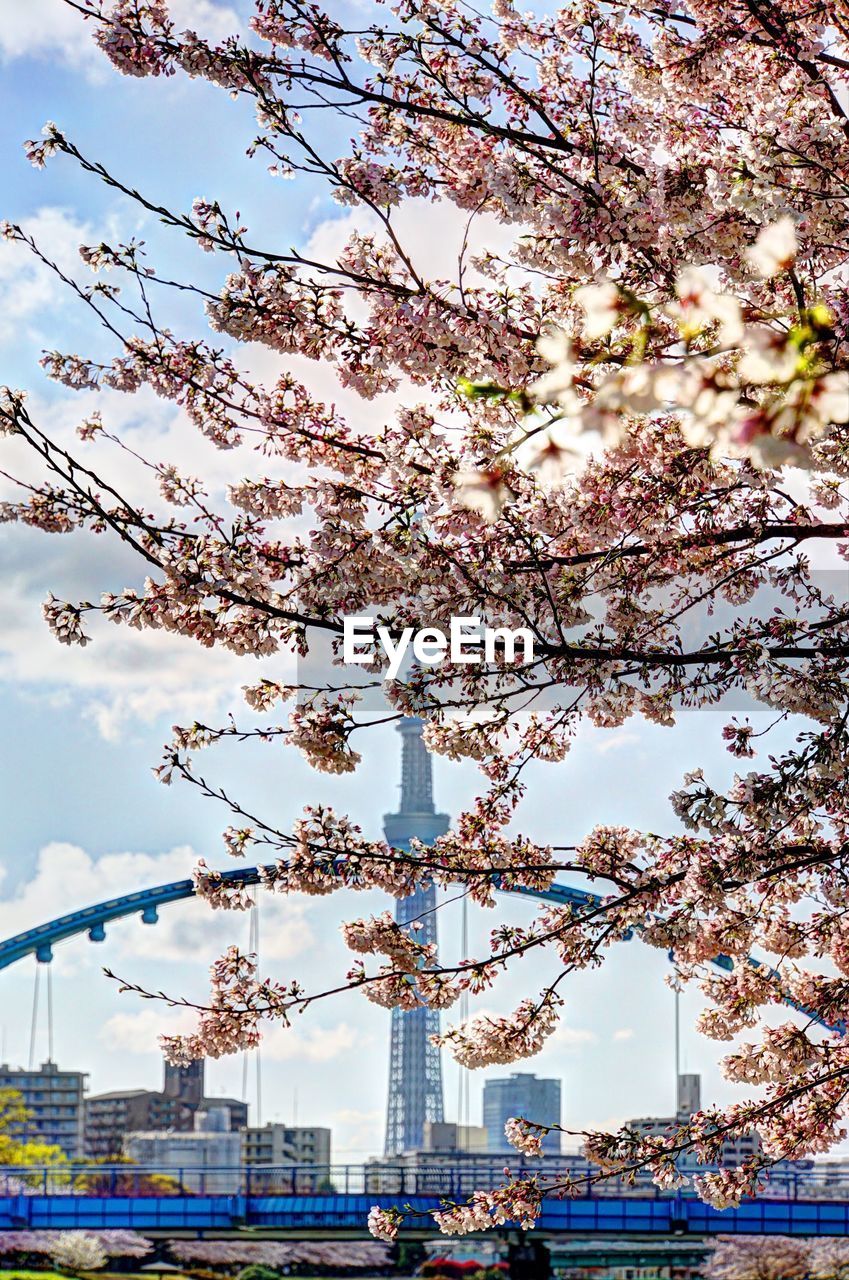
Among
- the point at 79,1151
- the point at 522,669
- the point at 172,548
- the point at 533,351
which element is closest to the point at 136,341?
the point at 172,548

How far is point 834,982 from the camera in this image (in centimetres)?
848

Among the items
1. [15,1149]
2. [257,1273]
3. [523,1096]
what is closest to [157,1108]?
[523,1096]

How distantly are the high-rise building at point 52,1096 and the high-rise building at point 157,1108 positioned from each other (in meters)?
2.08

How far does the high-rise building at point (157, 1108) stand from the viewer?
144m

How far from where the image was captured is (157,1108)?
5910 inches

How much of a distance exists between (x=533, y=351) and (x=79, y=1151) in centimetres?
13297

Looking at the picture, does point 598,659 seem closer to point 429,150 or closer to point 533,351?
point 533,351

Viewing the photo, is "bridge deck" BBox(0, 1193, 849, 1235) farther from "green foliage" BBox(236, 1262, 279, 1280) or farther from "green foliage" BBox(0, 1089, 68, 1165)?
"green foliage" BBox(0, 1089, 68, 1165)

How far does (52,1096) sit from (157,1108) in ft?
30.7

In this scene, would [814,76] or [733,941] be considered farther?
[733,941]

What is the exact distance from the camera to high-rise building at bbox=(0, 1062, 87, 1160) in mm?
142750

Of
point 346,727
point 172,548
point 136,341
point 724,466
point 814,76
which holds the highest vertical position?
point 814,76

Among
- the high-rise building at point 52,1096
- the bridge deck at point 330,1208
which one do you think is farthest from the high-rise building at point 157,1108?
the bridge deck at point 330,1208

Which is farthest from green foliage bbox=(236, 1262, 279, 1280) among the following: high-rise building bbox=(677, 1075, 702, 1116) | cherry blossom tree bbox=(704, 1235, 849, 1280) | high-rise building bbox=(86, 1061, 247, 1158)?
high-rise building bbox=(86, 1061, 247, 1158)
